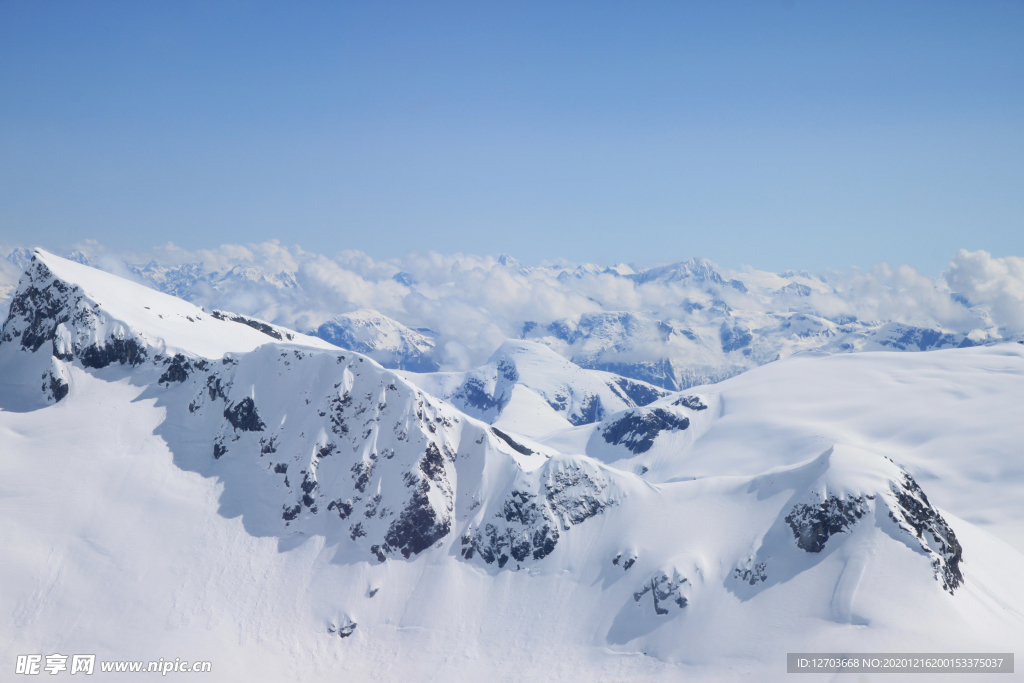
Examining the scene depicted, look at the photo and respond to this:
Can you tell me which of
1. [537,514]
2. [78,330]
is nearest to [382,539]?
[537,514]

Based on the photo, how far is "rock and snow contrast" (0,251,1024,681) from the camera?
100062 millimetres

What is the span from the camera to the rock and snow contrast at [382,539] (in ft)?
328

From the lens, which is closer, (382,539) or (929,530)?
(929,530)

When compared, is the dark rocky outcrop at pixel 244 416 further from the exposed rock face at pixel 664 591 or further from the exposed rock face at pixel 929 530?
the exposed rock face at pixel 929 530

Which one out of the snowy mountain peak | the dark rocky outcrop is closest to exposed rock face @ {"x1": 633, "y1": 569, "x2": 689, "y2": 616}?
the dark rocky outcrop

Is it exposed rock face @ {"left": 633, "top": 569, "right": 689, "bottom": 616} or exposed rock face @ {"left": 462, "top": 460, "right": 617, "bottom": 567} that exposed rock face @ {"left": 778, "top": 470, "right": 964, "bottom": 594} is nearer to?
exposed rock face @ {"left": 633, "top": 569, "right": 689, "bottom": 616}

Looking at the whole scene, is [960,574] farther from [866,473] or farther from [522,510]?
[522,510]

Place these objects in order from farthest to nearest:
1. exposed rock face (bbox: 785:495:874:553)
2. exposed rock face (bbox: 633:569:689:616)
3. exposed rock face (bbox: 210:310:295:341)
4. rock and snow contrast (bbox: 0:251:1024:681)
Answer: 1. exposed rock face (bbox: 210:310:295:341)
2. exposed rock face (bbox: 633:569:689:616)
3. exposed rock face (bbox: 785:495:874:553)
4. rock and snow contrast (bbox: 0:251:1024:681)

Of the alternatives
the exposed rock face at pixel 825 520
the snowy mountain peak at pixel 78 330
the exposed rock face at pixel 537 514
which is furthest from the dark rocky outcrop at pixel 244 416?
the exposed rock face at pixel 825 520

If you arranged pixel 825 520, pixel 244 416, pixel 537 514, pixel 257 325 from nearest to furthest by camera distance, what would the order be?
pixel 825 520, pixel 537 514, pixel 244 416, pixel 257 325

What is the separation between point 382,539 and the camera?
127000 millimetres

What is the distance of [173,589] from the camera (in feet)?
371

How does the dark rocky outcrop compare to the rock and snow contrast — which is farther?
the dark rocky outcrop

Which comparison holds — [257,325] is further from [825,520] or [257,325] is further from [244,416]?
[825,520]
